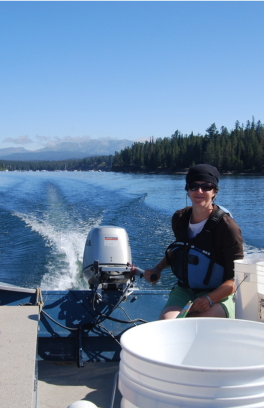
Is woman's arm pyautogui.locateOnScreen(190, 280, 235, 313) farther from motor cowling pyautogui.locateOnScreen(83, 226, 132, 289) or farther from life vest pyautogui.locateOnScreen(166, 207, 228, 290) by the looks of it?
motor cowling pyautogui.locateOnScreen(83, 226, 132, 289)

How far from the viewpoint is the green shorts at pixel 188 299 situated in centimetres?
279

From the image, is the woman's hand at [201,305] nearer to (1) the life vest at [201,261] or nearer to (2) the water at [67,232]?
(1) the life vest at [201,261]

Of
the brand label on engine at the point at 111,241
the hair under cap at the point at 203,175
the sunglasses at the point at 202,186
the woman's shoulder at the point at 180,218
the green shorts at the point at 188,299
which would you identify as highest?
the hair under cap at the point at 203,175

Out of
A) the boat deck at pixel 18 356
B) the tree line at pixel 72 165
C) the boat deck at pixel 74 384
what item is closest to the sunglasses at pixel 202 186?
the boat deck at pixel 18 356

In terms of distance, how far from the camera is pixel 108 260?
4121 millimetres

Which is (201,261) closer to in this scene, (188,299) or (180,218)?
(188,299)

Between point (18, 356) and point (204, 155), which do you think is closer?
point (18, 356)

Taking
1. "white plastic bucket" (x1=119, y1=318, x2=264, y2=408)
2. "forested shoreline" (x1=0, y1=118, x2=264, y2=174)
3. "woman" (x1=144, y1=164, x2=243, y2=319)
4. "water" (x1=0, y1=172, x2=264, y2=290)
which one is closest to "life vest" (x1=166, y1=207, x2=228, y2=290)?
"woman" (x1=144, y1=164, x2=243, y2=319)

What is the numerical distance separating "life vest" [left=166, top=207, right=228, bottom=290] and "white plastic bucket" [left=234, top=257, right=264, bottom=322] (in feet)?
1.57

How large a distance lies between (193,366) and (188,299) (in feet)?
5.94

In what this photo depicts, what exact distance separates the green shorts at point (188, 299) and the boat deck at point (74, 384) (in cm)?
Answer: 85

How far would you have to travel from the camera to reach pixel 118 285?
4.02 metres

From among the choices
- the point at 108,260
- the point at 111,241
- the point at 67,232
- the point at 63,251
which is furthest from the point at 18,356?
the point at 67,232

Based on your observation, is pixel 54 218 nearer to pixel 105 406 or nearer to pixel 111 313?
pixel 111 313
